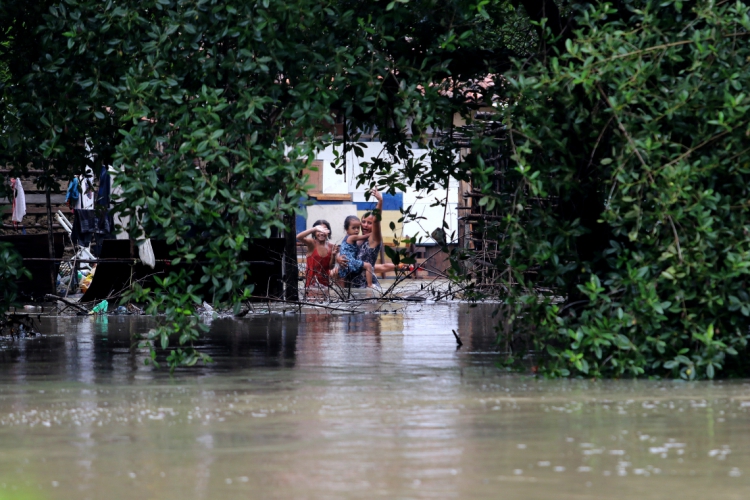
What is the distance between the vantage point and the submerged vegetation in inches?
284

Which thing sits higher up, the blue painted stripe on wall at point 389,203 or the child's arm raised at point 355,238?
the blue painted stripe on wall at point 389,203

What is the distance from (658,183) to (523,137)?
1282 millimetres

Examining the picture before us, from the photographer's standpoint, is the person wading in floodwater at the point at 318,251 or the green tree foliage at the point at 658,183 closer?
the green tree foliage at the point at 658,183

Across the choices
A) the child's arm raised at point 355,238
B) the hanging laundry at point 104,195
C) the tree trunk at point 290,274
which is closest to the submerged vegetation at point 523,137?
the hanging laundry at point 104,195

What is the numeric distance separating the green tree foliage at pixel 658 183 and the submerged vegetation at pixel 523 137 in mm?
16

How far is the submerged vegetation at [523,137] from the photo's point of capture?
7211mm

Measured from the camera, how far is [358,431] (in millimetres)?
5441

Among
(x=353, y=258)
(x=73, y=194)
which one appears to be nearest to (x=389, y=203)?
(x=353, y=258)

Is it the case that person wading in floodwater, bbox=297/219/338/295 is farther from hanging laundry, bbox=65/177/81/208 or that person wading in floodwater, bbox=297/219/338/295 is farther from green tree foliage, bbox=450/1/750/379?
green tree foliage, bbox=450/1/750/379

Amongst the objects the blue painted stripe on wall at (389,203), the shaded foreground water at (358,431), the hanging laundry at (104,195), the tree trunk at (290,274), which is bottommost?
the shaded foreground water at (358,431)

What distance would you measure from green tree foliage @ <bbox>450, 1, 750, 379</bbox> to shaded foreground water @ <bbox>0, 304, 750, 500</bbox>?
0.35m

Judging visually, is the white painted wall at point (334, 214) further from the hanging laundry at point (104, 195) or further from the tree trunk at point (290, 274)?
the tree trunk at point (290, 274)

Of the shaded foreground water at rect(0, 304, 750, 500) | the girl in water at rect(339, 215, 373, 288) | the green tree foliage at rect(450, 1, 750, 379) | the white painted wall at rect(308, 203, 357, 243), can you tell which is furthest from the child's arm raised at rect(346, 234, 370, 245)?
the green tree foliage at rect(450, 1, 750, 379)

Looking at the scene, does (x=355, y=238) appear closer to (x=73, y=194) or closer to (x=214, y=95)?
(x=73, y=194)
